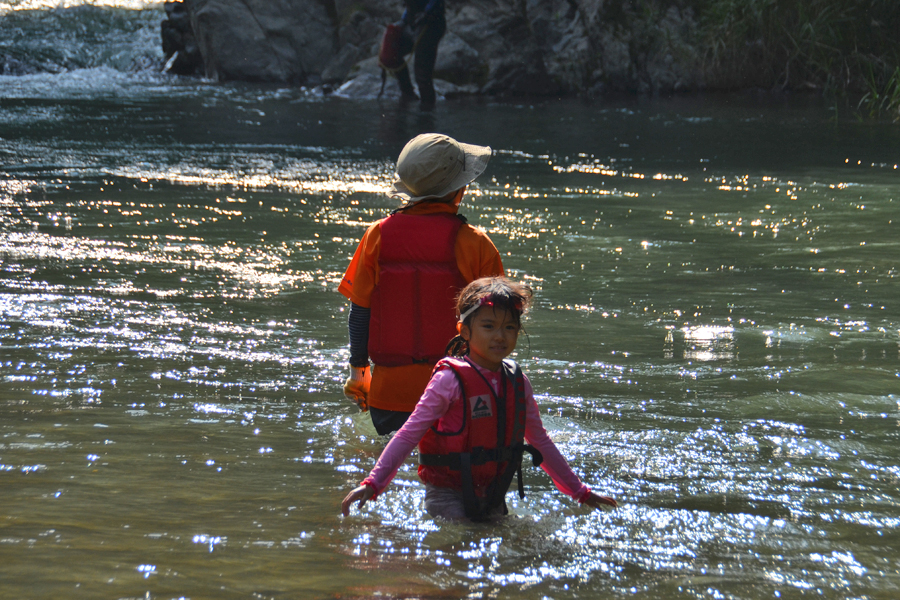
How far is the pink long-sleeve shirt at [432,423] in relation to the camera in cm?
298

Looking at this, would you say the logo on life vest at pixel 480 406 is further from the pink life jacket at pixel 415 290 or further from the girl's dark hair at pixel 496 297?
the pink life jacket at pixel 415 290

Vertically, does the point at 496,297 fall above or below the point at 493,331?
above

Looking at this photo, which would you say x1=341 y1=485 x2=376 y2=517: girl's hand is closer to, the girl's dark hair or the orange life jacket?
the orange life jacket

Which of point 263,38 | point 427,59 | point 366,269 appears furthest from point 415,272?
point 263,38

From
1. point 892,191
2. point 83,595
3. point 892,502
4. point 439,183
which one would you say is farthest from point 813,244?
point 83,595

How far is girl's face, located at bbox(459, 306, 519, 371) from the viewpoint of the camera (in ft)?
9.77

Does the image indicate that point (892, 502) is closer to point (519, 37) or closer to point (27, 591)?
point (27, 591)

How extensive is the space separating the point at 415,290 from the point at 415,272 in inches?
2.6

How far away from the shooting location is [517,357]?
526 cm

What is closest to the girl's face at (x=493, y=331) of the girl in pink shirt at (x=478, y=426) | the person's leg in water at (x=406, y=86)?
the girl in pink shirt at (x=478, y=426)

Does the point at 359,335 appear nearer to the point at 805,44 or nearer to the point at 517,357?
the point at 517,357

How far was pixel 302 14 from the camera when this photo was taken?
82.8 feet

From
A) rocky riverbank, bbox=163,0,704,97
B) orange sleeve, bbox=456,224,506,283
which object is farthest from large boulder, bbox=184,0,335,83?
orange sleeve, bbox=456,224,506,283

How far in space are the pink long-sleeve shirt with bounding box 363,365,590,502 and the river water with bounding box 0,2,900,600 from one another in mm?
222
